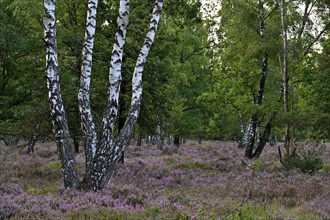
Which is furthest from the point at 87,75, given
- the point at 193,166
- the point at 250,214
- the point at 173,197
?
the point at 193,166

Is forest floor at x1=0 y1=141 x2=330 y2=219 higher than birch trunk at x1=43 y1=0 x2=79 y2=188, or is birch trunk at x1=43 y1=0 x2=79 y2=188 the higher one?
birch trunk at x1=43 y1=0 x2=79 y2=188

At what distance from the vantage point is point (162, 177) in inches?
614

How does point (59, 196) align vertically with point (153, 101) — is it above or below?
below

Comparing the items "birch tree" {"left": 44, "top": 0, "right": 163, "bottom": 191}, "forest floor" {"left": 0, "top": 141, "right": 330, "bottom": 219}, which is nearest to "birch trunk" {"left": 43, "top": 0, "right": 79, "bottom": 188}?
"birch tree" {"left": 44, "top": 0, "right": 163, "bottom": 191}

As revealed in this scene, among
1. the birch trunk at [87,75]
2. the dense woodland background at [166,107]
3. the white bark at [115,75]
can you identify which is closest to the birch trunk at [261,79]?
the dense woodland background at [166,107]

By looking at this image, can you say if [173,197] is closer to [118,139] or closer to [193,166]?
[118,139]

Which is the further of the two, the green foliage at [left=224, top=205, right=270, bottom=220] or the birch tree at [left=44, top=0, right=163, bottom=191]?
the birch tree at [left=44, top=0, right=163, bottom=191]

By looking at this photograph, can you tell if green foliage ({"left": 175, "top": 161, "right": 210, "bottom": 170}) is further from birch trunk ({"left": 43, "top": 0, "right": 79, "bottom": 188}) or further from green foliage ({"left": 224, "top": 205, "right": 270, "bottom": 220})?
green foliage ({"left": 224, "top": 205, "right": 270, "bottom": 220})

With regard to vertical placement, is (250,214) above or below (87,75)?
below

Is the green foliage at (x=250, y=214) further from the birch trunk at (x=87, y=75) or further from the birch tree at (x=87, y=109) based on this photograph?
the birch trunk at (x=87, y=75)

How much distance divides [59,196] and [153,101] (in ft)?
31.1

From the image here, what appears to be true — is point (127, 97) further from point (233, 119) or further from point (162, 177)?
point (233, 119)

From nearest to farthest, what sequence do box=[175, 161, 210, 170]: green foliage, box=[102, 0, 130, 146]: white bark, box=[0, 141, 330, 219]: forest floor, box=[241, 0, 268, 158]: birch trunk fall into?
1. box=[0, 141, 330, 219]: forest floor
2. box=[102, 0, 130, 146]: white bark
3. box=[175, 161, 210, 170]: green foliage
4. box=[241, 0, 268, 158]: birch trunk

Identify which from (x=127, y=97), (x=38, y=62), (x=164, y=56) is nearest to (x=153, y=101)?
(x=127, y=97)
